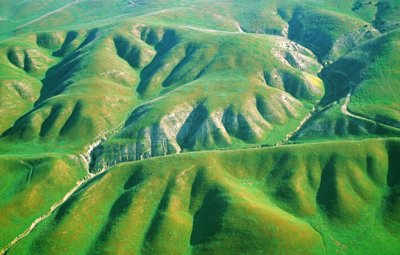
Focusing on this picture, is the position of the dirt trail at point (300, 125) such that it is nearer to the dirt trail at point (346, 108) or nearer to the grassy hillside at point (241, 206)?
the dirt trail at point (346, 108)

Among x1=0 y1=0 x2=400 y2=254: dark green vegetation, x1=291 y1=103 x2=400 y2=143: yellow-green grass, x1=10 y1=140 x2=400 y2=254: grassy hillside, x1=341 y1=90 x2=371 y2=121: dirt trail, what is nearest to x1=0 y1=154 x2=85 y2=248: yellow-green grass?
x1=0 y1=0 x2=400 y2=254: dark green vegetation

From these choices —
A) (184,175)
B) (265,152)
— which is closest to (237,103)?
(265,152)

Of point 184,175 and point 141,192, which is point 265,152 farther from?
point 141,192

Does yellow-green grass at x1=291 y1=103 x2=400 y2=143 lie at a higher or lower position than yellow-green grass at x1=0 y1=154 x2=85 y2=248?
higher

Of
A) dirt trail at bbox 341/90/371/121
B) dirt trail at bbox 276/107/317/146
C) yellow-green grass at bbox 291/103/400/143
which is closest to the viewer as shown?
yellow-green grass at bbox 291/103/400/143

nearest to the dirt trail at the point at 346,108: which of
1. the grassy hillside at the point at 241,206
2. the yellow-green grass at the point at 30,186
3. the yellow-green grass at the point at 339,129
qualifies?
the yellow-green grass at the point at 339,129

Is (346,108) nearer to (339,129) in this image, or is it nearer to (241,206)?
(339,129)

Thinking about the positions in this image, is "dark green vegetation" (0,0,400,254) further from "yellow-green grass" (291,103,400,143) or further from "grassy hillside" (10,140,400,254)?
"yellow-green grass" (291,103,400,143)

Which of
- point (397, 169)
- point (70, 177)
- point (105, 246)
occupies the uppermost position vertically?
point (397, 169)
